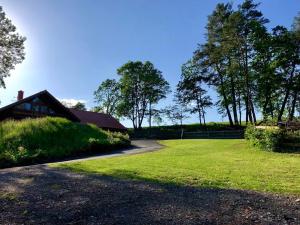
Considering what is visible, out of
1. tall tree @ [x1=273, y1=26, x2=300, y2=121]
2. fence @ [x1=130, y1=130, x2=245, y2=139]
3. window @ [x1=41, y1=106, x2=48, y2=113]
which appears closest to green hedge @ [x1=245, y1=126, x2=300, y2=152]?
fence @ [x1=130, y1=130, x2=245, y2=139]

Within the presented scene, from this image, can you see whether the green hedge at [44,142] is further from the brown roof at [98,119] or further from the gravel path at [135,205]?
the brown roof at [98,119]

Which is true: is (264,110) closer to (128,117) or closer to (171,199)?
(128,117)

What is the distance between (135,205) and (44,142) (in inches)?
659

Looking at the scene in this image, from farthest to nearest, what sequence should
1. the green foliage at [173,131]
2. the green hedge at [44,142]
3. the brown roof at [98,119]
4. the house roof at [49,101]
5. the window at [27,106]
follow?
the brown roof at [98,119], the green foliage at [173,131], the window at [27,106], the house roof at [49,101], the green hedge at [44,142]

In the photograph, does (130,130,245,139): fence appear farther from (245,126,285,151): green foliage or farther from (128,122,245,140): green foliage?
(245,126,285,151): green foliage

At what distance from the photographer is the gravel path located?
6.32 metres

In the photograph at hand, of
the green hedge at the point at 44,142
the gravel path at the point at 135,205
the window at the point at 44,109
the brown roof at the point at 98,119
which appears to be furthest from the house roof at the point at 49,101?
the gravel path at the point at 135,205

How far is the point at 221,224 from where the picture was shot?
19.7ft

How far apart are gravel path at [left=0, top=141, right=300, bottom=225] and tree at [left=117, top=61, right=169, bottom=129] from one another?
5441cm

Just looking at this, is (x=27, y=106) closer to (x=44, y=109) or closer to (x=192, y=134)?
(x=44, y=109)

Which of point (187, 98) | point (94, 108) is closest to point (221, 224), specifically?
point (187, 98)

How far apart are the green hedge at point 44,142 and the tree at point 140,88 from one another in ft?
116

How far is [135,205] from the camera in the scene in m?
7.19

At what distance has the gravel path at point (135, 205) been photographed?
20.7ft
